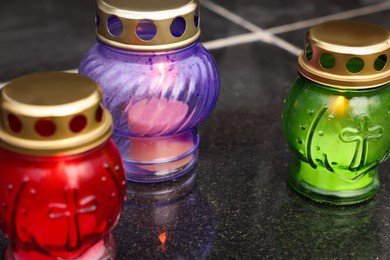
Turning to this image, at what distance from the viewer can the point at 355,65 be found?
0.70m

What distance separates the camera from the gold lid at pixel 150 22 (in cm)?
69

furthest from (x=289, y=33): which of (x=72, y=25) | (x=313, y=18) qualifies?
(x=72, y=25)

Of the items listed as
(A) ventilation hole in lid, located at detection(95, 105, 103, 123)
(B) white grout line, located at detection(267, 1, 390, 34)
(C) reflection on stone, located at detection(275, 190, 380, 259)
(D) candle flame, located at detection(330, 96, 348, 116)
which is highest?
(A) ventilation hole in lid, located at detection(95, 105, 103, 123)

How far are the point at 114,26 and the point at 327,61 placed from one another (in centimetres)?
23

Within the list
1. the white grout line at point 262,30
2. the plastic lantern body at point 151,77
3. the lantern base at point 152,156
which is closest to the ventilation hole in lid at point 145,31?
the plastic lantern body at point 151,77

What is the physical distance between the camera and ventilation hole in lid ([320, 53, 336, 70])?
687mm

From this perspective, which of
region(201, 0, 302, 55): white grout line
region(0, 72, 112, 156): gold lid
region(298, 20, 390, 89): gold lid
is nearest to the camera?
region(0, 72, 112, 156): gold lid

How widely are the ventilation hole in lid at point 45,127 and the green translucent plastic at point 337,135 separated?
269 millimetres

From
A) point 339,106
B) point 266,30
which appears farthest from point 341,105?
point 266,30

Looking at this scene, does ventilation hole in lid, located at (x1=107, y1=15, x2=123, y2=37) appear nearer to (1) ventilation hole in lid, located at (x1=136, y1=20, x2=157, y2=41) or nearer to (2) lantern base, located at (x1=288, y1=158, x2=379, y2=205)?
(1) ventilation hole in lid, located at (x1=136, y1=20, x2=157, y2=41)

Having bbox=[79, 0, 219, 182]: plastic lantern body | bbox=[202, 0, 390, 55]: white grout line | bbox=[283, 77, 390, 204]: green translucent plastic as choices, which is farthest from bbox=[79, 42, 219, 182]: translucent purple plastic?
bbox=[202, 0, 390, 55]: white grout line

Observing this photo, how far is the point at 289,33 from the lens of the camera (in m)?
1.17

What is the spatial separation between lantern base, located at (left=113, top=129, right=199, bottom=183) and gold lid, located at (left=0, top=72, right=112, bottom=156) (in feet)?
0.60

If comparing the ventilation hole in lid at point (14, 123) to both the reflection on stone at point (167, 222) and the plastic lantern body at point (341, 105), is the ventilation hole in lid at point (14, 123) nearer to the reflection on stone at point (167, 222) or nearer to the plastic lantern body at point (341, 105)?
the reflection on stone at point (167, 222)
